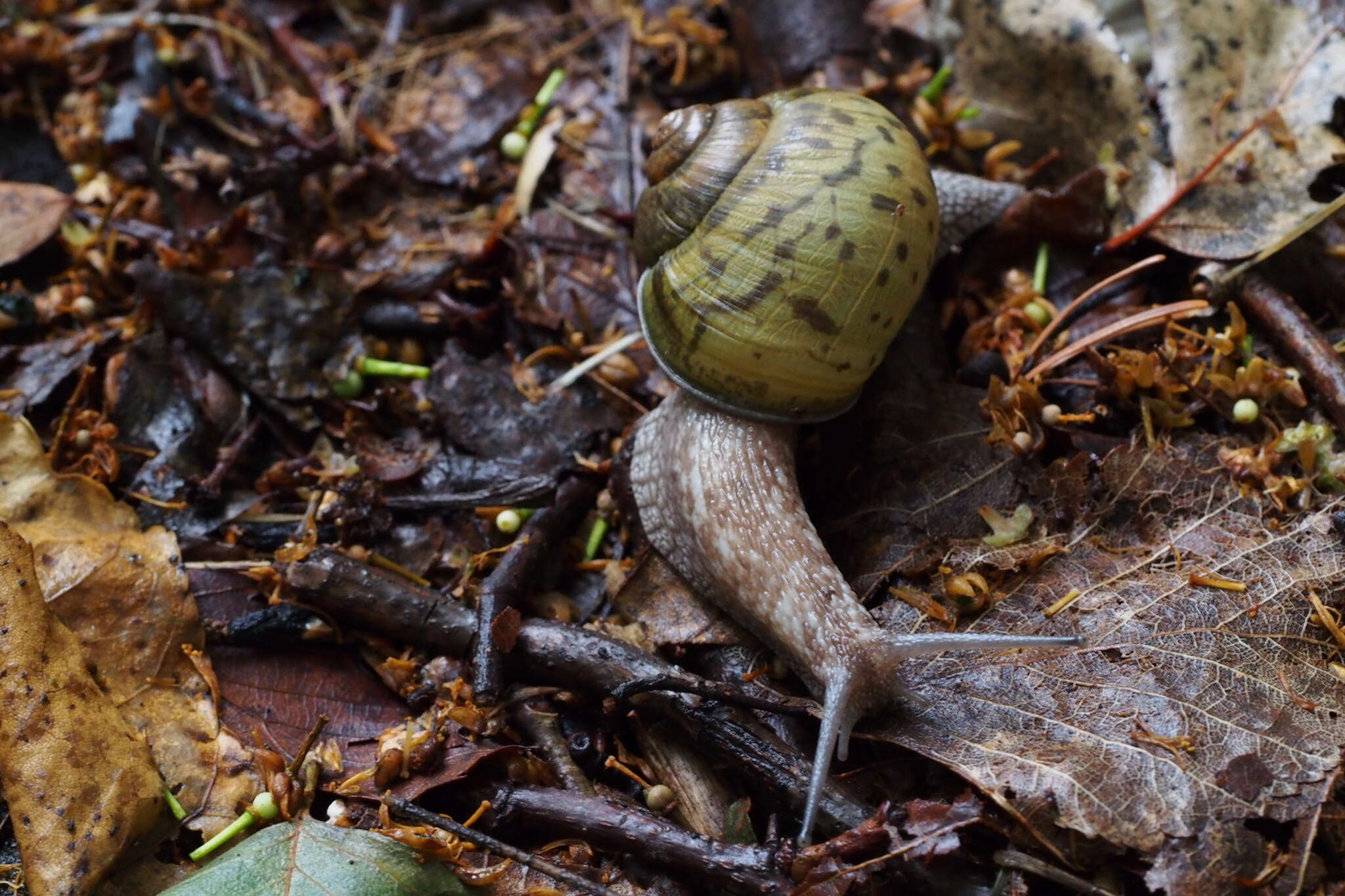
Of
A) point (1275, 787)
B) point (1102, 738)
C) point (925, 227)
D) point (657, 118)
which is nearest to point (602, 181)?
point (657, 118)

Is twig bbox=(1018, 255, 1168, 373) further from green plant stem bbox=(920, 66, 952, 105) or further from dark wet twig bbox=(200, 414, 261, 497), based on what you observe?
dark wet twig bbox=(200, 414, 261, 497)

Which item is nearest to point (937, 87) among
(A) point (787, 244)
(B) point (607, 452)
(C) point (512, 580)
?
(A) point (787, 244)

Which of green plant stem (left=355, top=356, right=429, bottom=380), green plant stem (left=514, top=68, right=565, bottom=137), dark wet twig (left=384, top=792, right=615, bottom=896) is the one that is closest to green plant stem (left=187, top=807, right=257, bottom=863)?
dark wet twig (left=384, top=792, right=615, bottom=896)

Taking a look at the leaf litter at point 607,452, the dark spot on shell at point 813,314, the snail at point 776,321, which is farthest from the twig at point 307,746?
the dark spot on shell at point 813,314

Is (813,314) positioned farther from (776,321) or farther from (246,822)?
(246,822)

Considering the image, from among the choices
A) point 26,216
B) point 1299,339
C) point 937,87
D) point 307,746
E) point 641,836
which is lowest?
point 307,746

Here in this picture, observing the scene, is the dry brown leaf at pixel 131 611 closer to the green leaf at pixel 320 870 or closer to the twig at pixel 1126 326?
the green leaf at pixel 320 870

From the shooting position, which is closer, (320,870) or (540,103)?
(320,870)
